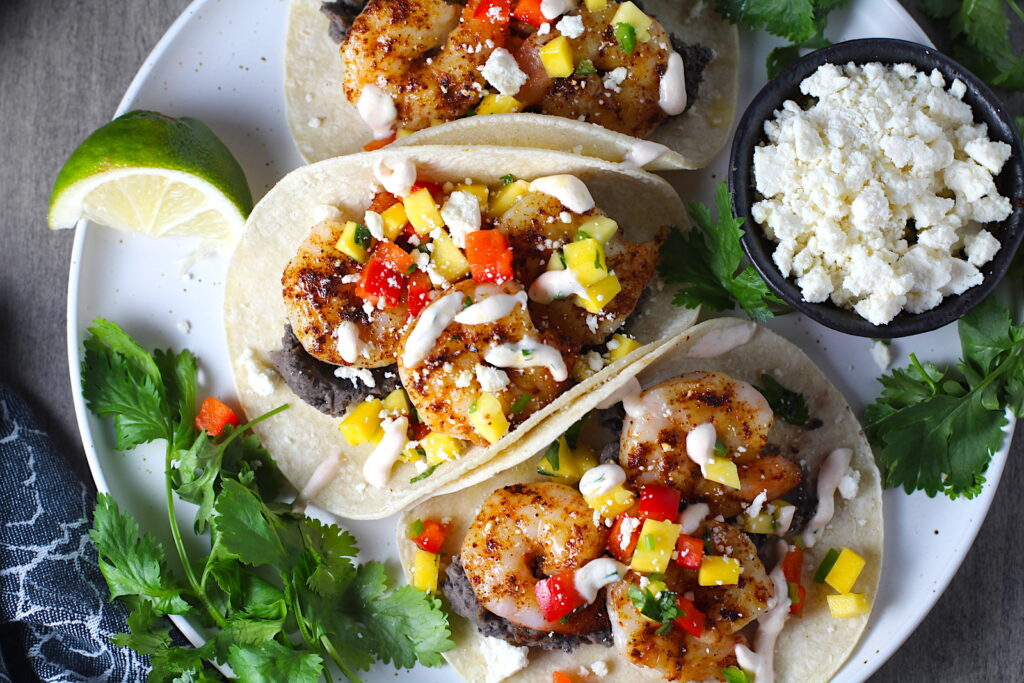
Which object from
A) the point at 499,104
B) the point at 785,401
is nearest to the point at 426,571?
the point at 785,401

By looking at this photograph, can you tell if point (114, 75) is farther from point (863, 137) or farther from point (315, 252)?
point (863, 137)

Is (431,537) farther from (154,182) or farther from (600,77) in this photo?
(600,77)

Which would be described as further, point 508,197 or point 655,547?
point 508,197

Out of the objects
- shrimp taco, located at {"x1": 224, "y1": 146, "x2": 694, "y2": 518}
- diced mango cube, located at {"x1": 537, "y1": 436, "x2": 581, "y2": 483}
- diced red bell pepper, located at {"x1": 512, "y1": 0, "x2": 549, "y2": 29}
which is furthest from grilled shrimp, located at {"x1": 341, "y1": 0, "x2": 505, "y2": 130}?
diced mango cube, located at {"x1": 537, "y1": 436, "x2": 581, "y2": 483}

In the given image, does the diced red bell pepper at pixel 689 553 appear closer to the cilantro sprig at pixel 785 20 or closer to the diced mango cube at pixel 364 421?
the diced mango cube at pixel 364 421

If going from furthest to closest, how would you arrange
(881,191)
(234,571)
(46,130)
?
(46,130)
(234,571)
(881,191)

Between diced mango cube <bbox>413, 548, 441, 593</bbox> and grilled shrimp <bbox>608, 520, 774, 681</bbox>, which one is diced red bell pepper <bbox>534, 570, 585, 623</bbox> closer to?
grilled shrimp <bbox>608, 520, 774, 681</bbox>

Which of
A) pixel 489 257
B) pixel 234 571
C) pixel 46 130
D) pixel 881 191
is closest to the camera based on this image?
pixel 881 191

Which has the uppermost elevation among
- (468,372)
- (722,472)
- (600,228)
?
(600,228)
